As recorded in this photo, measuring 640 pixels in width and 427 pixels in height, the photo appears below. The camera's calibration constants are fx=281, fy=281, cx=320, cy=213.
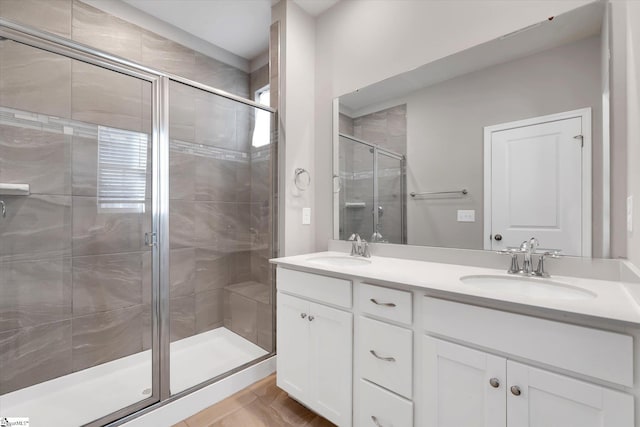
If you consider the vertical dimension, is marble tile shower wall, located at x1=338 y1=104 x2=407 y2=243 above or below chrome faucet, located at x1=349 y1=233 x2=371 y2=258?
above

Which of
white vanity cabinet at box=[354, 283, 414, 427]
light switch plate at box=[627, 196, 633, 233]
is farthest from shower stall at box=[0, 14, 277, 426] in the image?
light switch plate at box=[627, 196, 633, 233]

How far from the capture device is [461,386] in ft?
3.30

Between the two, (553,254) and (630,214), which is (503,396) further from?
(630,214)

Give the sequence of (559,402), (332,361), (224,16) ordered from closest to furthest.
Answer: (559,402) < (332,361) < (224,16)

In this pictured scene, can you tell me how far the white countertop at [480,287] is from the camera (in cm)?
79

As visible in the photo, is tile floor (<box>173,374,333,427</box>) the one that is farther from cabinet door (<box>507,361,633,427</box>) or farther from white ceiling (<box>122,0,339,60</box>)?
white ceiling (<box>122,0,339,60</box>)

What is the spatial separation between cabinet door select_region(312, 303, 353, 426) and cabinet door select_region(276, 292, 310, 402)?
2.1 inches

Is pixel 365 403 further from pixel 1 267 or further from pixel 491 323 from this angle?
pixel 1 267

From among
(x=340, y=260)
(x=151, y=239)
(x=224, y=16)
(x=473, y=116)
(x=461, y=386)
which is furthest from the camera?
(x=224, y=16)

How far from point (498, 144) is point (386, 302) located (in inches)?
39.0

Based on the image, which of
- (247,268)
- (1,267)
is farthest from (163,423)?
(1,267)

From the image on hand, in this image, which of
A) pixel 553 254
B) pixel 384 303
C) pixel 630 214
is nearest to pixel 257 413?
pixel 384 303

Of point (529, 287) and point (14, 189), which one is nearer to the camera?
point (529, 287)

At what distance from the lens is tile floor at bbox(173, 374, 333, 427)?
60.5 inches
